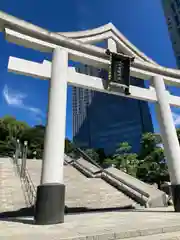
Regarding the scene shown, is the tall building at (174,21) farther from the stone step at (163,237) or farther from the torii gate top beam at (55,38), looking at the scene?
the stone step at (163,237)

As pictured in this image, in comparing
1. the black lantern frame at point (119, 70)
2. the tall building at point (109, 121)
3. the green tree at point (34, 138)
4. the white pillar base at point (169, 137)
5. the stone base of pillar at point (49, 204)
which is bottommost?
the stone base of pillar at point (49, 204)

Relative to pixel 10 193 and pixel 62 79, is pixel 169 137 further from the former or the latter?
pixel 10 193

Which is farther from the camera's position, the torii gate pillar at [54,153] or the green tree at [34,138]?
the green tree at [34,138]

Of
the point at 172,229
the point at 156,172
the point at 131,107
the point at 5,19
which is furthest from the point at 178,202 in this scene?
the point at 131,107

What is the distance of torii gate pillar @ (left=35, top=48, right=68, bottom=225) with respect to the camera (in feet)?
15.8

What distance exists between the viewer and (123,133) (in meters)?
75.6

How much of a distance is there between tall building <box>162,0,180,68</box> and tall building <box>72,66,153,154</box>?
21.3 meters

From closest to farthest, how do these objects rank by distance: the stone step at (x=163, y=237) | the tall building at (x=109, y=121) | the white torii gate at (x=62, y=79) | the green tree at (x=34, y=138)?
1. the stone step at (x=163, y=237)
2. the white torii gate at (x=62, y=79)
3. the green tree at (x=34, y=138)
4. the tall building at (x=109, y=121)

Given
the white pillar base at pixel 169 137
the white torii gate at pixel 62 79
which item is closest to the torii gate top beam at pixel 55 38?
the white torii gate at pixel 62 79

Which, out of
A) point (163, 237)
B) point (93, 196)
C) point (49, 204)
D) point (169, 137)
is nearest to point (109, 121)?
point (93, 196)

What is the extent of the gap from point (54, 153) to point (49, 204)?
122 cm

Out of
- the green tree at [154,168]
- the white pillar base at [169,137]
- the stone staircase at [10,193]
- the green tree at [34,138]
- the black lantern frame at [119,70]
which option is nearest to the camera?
the white pillar base at [169,137]

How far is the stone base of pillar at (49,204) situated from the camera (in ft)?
15.5

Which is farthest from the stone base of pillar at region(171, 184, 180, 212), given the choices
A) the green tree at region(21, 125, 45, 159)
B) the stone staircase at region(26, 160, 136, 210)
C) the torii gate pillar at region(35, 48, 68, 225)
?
the green tree at region(21, 125, 45, 159)
